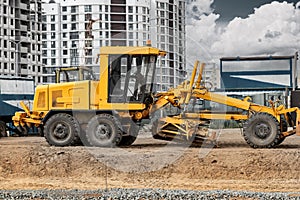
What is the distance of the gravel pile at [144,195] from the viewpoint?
466 inches

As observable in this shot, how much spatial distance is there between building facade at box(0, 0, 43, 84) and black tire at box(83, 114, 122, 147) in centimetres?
6915

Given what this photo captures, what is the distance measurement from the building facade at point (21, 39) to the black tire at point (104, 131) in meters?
69.1

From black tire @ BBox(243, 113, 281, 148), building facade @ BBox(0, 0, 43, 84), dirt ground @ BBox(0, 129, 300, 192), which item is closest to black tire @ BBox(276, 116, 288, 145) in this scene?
black tire @ BBox(243, 113, 281, 148)

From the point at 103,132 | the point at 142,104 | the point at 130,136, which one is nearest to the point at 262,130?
the point at 142,104

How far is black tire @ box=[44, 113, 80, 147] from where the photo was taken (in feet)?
63.9

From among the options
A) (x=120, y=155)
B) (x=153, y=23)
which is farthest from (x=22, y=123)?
(x=153, y=23)

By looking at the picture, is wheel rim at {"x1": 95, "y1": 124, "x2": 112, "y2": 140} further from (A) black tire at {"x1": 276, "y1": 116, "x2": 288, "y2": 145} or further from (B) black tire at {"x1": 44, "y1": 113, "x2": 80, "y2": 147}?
(A) black tire at {"x1": 276, "y1": 116, "x2": 288, "y2": 145}

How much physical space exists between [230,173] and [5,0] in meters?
79.9

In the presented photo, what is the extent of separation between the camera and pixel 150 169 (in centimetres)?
1571

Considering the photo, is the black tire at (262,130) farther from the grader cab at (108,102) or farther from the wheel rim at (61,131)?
the wheel rim at (61,131)

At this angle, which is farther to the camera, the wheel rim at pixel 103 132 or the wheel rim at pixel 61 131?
the wheel rim at pixel 61 131

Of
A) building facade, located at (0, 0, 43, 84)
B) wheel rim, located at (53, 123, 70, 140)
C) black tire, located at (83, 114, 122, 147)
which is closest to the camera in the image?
black tire, located at (83, 114, 122, 147)

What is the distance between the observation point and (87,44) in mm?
77562

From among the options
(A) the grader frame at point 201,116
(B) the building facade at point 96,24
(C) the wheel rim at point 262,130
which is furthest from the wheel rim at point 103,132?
(B) the building facade at point 96,24
